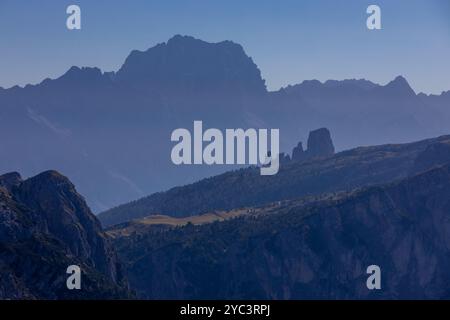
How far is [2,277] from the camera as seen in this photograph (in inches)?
7726
